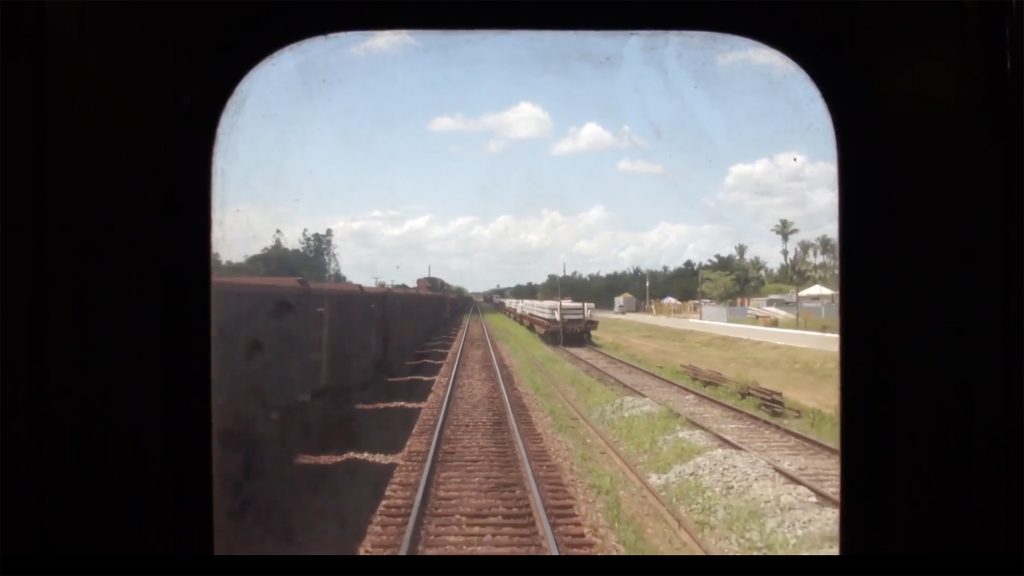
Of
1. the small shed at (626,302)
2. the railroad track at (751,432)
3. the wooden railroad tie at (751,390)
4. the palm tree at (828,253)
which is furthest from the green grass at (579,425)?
the palm tree at (828,253)

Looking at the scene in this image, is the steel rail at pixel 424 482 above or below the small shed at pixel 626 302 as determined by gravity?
below

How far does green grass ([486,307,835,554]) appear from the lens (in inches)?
214

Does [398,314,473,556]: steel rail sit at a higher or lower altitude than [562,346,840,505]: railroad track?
lower

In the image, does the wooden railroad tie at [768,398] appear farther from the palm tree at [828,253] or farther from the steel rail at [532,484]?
the palm tree at [828,253]

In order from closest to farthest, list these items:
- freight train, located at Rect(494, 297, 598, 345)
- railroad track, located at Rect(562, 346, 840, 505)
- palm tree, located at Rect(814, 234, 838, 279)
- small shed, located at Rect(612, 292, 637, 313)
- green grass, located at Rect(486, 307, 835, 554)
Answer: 1. palm tree, located at Rect(814, 234, 838, 279)
2. green grass, located at Rect(486, 307, 835, 554)
3. railroad track, located at Rect(562, 346, 840, 505)
4. small shed, located at Rect(612, 292, 637, 313)
5. freight train, located at Rect(494, 297, 598, 345)

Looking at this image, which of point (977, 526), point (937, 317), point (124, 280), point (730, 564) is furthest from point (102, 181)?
point (977, 526)

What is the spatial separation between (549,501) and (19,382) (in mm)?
4414

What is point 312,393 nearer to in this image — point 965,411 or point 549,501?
point 549,501

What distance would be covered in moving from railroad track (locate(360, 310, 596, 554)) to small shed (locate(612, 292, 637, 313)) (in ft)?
5.16

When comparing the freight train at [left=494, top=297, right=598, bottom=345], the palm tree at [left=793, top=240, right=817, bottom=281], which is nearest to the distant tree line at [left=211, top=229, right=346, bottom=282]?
the palm tree at [left=793, top=240, right=817, bottom=281]

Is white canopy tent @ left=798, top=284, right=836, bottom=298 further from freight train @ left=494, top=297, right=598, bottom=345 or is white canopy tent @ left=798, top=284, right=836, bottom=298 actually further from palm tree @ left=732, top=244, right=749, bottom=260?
freight train @ left=494, top=297, right=598, bottom=345

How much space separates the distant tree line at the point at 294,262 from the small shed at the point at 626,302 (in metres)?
2.29

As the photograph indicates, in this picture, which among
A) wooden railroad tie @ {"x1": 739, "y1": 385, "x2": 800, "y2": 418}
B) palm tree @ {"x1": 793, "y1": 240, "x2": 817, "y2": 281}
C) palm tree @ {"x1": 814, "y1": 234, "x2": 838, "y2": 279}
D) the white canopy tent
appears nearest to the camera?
palm tree @ {"x1": 814, "y1": 234, "x2": 838, "y2": 279}

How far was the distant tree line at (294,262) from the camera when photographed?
3243 mm
